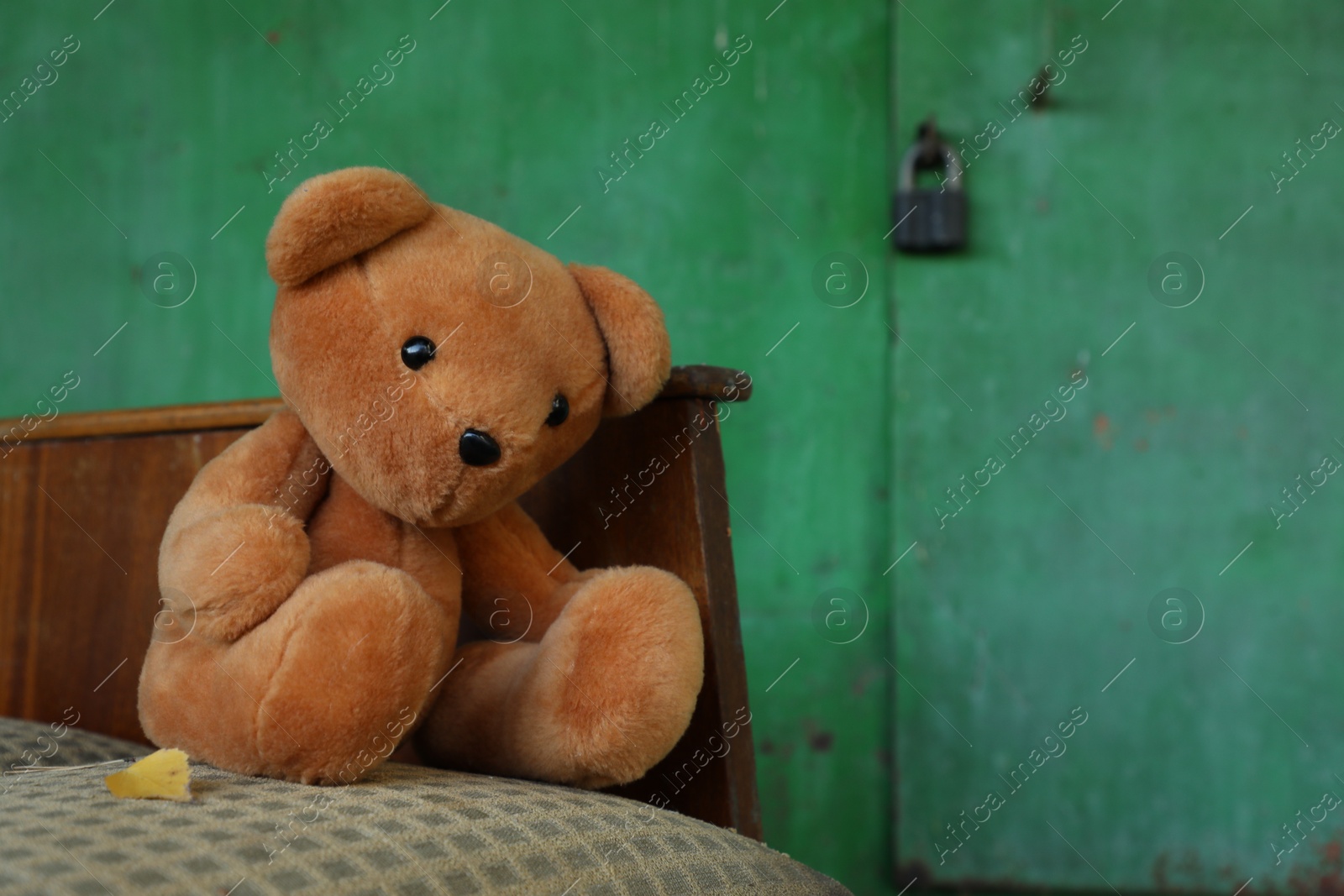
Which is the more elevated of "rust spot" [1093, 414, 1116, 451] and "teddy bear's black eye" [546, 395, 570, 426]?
"teddy bear's black eye" [546, 395, 570, 426]

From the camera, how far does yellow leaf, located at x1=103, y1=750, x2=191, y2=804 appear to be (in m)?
0.65

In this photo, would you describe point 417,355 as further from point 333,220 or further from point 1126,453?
point 1126,453

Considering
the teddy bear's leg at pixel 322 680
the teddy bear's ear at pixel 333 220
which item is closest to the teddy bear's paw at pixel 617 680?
the teddy bear's leg at pixel 322 680

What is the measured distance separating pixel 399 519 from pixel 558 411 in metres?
0.16

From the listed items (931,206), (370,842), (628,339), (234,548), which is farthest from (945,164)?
(370,842)

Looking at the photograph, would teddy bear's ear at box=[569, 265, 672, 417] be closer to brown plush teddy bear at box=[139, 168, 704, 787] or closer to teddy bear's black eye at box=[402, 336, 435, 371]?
brown plush teddy bear at box=[139, 168, 704, 787]

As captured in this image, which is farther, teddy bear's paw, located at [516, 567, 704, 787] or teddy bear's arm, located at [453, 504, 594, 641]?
teddy bear's arm, located at [453, 504, 594, 641]

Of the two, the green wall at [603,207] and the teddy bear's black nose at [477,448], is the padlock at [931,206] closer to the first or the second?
the green wall at [603,207]

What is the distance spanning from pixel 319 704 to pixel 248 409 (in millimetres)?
442

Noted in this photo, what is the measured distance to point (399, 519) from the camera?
2.83 ft

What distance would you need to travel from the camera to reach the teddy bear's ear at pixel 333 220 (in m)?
0.76

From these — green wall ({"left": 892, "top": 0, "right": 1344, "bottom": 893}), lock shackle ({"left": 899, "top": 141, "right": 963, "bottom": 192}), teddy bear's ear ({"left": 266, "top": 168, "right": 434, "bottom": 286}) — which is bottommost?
green wall ({"left": 892, "top": 0, "right": 1344, "bottom": 893})

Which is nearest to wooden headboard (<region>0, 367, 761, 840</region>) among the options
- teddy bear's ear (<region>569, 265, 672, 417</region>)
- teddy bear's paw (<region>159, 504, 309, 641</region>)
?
teddy bear's ear (<region>569, 265, 672, 417</region>)

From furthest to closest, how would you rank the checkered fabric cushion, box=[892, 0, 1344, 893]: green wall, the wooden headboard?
box=[892, 0, 1344, 893]: green wall < the wooden headboard < the checkered fabric cushion
